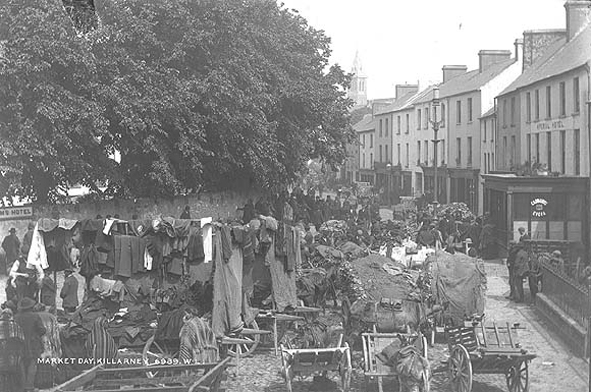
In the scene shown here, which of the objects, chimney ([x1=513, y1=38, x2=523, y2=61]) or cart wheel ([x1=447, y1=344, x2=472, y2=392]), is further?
chimney ([x1=513, y1=38, x2=523, y2=61])

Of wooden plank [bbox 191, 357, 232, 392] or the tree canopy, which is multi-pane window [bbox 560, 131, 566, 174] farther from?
wooden plank [bbox 191, 357, 232, 392]

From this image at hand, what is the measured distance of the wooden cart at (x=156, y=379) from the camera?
34.0ft

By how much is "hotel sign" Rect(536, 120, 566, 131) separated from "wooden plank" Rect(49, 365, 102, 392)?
17.8m

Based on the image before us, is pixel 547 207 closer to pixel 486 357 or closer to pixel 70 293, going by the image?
pixel 486 357

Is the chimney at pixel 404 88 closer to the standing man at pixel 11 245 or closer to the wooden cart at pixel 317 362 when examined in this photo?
the standing man at pixel 11 245

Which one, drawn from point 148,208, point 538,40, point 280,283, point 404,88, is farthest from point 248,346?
point 404,88

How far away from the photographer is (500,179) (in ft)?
91.4

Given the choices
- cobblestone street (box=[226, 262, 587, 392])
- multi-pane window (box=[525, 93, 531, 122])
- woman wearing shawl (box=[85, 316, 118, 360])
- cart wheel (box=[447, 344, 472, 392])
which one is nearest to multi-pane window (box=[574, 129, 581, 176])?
multi-pane window (box=[525, 93, 531, 122])

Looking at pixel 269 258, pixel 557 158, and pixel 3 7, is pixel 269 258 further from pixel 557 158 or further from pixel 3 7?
pixel 557 158

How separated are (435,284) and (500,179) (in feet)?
41.6

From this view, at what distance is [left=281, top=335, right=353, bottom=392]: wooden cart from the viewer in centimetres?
1212

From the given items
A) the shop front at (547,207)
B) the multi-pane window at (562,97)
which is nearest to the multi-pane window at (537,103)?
the shop front at (547,207)

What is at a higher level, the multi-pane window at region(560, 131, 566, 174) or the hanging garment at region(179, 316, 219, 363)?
the multi-pane window at region(560, 131, 566, 174)

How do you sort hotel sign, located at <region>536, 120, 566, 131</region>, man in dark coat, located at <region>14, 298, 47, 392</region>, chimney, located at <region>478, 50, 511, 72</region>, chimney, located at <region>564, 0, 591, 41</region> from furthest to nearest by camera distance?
chimney, located at <region>478, 50, 511, 72</region>
chimney, located at <region>564, 0, 591, 41</region>
hotel sign, located at <region>536, 120, 566, 131</region>
man in dark coat, located at <region>14, 298, 47, 392</region>
